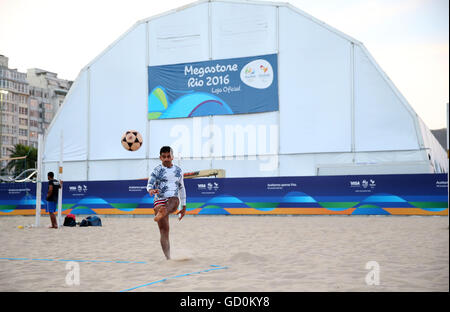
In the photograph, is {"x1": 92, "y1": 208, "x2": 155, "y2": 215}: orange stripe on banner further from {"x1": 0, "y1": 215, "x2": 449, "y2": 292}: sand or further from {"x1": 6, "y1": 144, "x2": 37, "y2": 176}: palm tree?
{"x1": 6, "y1": 144, "x2": 37, "y2": 176}: palm tree

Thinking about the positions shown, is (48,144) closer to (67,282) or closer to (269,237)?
(269,237)

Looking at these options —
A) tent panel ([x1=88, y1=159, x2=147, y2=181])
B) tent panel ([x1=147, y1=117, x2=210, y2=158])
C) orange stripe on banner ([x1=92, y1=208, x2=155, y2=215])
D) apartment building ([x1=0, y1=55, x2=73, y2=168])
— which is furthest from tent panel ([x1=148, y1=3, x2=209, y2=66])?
apartment building ([x1=0, y1=55, x2=73, y2=168])

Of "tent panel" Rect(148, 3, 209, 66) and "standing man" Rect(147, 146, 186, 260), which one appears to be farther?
"tent panel" Rect(148, 3, 209, 66)

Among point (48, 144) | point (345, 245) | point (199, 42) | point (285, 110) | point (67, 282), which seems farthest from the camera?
point (48, 144)

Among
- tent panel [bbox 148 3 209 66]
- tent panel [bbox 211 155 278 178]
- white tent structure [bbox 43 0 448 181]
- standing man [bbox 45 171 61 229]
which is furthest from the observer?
tent panel [bbox 148 3 209 66]

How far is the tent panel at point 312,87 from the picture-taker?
88.3 feet

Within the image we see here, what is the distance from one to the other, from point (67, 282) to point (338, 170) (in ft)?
70.9

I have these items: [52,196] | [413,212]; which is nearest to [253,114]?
[413,212]

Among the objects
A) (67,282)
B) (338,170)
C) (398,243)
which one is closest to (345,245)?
(398,243)

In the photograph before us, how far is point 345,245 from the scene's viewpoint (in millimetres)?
10195

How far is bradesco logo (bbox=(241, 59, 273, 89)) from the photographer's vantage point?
2858cm

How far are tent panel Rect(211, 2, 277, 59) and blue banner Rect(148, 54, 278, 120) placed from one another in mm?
486

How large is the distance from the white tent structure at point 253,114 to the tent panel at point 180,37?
0.20 ft

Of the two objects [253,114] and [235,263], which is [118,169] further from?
[235,263]
